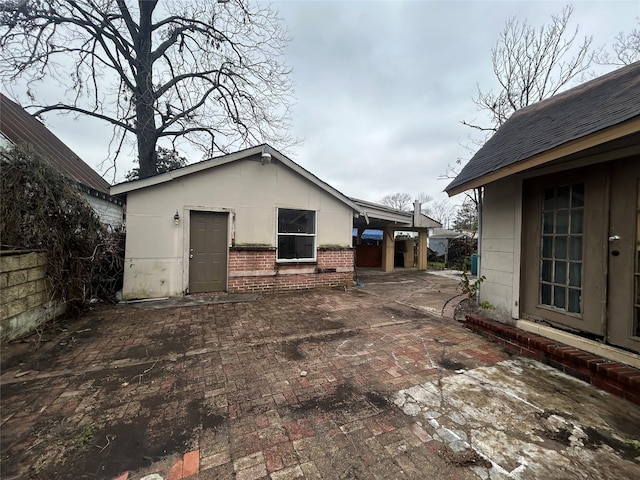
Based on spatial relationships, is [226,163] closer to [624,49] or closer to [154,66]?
[154,66]

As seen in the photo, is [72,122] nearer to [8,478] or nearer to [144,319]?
[144,319]

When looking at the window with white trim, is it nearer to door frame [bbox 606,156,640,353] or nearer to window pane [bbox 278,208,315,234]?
window pane [bbox 278,208,315,234]

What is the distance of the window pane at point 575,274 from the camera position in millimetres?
3049

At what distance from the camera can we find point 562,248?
3.26 m

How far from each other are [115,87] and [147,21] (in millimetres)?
3099

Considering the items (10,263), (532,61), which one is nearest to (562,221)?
(10,263)

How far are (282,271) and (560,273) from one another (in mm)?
5604

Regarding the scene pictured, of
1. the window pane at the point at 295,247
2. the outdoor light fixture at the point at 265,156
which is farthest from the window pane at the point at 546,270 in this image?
the outdoor light fixture at the point at 265,156

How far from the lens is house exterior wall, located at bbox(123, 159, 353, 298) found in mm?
5773

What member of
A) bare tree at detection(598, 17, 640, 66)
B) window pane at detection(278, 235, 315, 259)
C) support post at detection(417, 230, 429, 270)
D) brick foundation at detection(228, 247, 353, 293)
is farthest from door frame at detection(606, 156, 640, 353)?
bare tree at detection(598, 17, 640, 66)

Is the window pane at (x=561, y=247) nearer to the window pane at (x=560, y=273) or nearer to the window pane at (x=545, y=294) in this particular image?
the window pane at (x=560, y=273)

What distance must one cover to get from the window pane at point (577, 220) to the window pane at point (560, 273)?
449 millimetres

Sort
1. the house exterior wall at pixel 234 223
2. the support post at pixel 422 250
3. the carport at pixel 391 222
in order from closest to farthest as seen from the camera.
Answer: the house exterior wall at pixel 234 223 < the carport at pixel 391 222 < the support post at pixel 422 250

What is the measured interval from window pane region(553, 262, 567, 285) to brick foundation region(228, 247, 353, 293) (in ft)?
16.5
